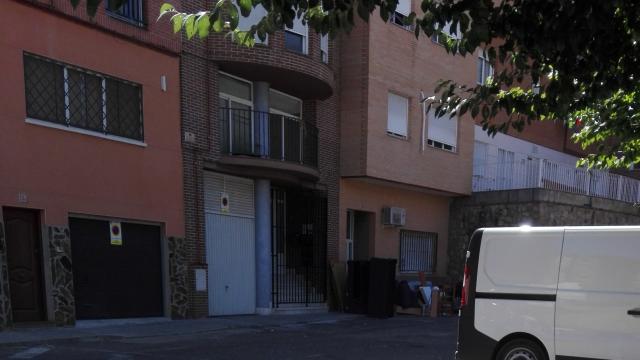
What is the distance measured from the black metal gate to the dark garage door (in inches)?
181

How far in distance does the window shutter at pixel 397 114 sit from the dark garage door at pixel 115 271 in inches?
332

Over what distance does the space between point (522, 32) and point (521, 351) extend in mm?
3857

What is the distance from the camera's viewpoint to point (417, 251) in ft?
70.6

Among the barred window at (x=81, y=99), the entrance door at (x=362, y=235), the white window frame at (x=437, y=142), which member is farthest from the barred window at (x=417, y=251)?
the barred window at (x=81, y=99)

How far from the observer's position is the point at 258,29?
167 inches

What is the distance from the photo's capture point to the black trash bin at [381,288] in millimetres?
16578

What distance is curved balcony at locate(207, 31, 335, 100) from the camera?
14523mm

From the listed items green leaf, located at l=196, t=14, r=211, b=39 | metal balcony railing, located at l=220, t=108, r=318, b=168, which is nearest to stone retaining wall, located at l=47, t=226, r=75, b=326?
metal balcony railing, located at l=220, t=108, r=318, b=168

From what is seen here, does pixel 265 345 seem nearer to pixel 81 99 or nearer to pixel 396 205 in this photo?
pixel 81 99

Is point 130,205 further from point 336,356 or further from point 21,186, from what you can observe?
point 336,356

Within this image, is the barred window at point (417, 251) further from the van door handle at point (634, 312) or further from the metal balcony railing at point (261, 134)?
the van door handle at point (634, 312)

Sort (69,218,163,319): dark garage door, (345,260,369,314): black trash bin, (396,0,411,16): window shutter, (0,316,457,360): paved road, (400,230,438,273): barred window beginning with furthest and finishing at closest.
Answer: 1. (400,230,438,273): barred window
2. (396,0,411,16): window shutter
3. (345,260,369,314): black trash bin
4. (69,218,163,319): dark garage door
5. (0,316,457,360): paved road

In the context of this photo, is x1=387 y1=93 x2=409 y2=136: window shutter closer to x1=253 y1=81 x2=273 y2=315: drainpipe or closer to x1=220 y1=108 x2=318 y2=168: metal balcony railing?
x1=220 y1=108 x2=318 y2=168: metal balcony railing

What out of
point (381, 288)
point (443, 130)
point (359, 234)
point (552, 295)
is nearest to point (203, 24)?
point (552, 295)
